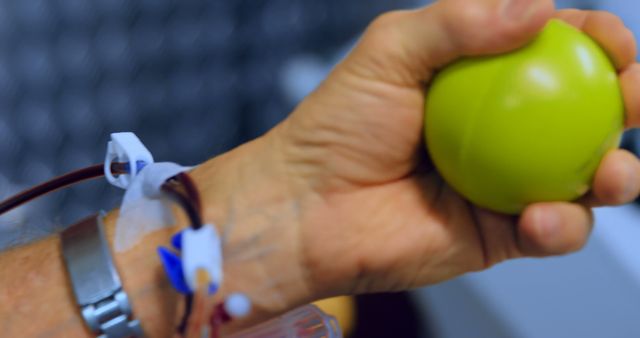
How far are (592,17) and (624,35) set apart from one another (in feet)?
0.15

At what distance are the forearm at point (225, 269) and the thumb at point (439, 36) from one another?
0.50 feet

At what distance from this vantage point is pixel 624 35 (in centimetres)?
53

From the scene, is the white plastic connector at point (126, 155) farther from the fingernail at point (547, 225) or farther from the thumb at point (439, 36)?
the fingernail at point (547, 225)

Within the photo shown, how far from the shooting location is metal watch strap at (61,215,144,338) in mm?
585

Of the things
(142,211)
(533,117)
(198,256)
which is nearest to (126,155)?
(142,211)

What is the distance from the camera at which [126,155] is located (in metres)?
0.64

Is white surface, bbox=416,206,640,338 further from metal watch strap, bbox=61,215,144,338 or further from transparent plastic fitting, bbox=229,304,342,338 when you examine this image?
metal watch strap, bbox=61,215,144,338

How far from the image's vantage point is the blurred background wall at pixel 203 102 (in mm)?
947

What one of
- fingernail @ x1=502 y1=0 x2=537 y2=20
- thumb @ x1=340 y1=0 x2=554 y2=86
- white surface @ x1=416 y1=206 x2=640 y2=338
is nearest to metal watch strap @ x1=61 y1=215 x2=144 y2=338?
thumb @ x1=340 y1=0 x2=554 y2=86

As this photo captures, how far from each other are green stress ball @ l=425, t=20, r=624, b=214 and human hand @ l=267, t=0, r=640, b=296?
0.05 ft

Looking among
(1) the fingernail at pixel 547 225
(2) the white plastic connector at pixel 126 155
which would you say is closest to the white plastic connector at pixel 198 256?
(2) the white plastic connector at pixel 126 155

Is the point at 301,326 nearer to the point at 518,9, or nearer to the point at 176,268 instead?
the point at 176,268

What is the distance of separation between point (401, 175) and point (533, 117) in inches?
6.5

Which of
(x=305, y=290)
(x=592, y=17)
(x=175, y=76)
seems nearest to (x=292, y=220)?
(x=305, y=290)
